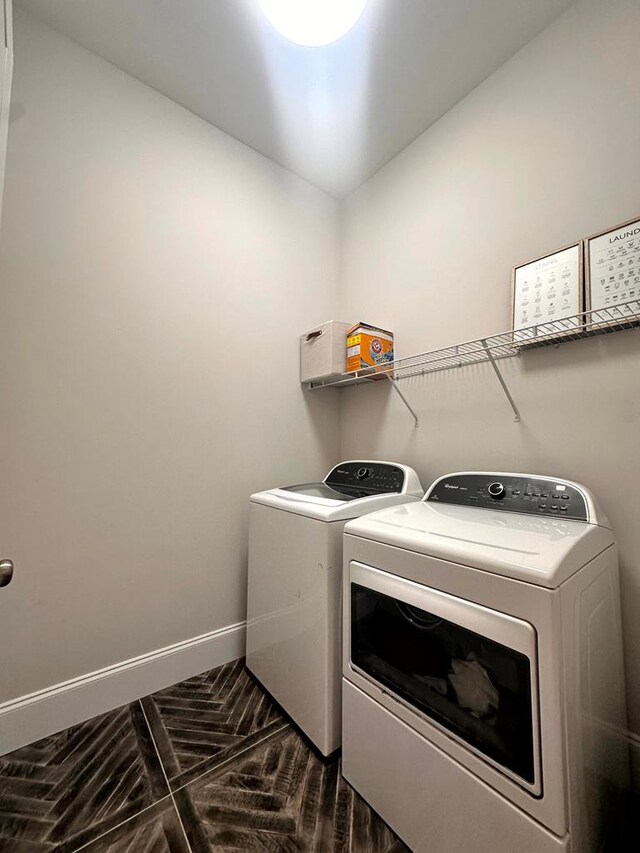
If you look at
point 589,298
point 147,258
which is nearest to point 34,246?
point 147,258

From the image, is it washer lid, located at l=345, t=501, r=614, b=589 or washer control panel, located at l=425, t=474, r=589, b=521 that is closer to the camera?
washer lid, located at l=345, t=501, r=614, b=589

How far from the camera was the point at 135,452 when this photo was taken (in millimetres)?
1518

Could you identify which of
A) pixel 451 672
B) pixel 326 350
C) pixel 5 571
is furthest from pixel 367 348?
pixel 5 571

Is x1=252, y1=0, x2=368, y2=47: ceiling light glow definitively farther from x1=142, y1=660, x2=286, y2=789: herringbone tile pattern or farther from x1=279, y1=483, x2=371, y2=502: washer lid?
x1=142, y1=660, x2=286, y2=789: herringbone tile pattern

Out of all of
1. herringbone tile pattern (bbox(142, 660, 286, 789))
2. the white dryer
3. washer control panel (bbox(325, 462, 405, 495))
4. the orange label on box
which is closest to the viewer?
the white dryer

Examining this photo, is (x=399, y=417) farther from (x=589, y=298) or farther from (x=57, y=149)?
(x=57, y=149)

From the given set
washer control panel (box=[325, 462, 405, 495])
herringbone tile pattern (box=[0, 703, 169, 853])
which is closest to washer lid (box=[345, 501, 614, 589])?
washer control panel (box=[325, 462, 405, 495])

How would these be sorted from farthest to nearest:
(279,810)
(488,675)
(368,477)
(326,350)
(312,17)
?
(326,350) < (368,477) < (312,17) < (279,810) < (488,675)

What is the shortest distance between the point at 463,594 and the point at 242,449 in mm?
1326

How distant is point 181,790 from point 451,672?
0.98 metres

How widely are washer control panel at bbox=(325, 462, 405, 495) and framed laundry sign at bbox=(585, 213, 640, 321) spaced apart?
98 cm

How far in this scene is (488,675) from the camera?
78cm

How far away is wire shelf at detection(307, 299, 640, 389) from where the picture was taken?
1.12 m

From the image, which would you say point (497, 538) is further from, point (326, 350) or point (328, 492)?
point (326, 350)
